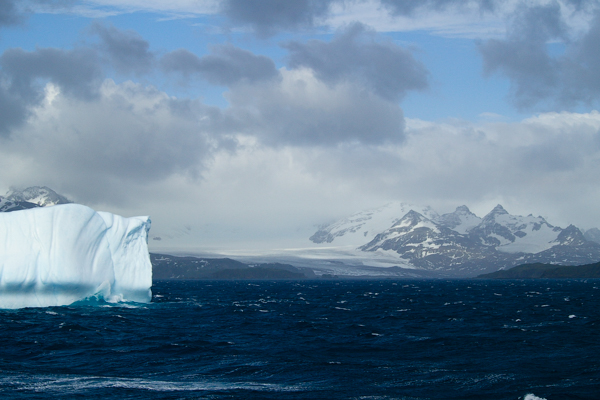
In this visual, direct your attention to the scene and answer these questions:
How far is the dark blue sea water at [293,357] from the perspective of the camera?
23.5 m

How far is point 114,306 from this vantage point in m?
58.6

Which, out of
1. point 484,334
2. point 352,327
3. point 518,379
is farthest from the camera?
point 352,327

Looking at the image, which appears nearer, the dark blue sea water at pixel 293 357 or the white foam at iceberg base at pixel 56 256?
the dark blue sea water at pixel 293 357

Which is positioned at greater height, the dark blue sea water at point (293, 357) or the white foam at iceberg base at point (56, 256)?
the white foam at iceberg base at point (56, 256)

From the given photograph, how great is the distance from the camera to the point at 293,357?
3158 cm

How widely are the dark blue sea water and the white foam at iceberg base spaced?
2238 millimetres

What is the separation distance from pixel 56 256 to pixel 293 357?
97.1 feet

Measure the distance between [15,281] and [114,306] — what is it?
35.4ft

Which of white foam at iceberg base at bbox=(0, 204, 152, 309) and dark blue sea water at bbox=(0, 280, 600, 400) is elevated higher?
white foam at iceberg base at bbox=(0, 204, 152, 309)

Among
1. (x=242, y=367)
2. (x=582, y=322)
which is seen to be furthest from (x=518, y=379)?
(x=582, y=322)

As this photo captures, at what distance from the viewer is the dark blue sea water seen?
23.5 m

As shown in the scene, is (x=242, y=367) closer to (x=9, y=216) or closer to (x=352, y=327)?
(x=352, y=327)

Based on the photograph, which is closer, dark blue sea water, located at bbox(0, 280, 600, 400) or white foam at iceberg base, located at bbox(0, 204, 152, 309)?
dark blue sea water, located at bbox(0, 280, 600, 400)

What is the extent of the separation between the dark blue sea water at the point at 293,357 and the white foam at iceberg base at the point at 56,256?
7.34ft
